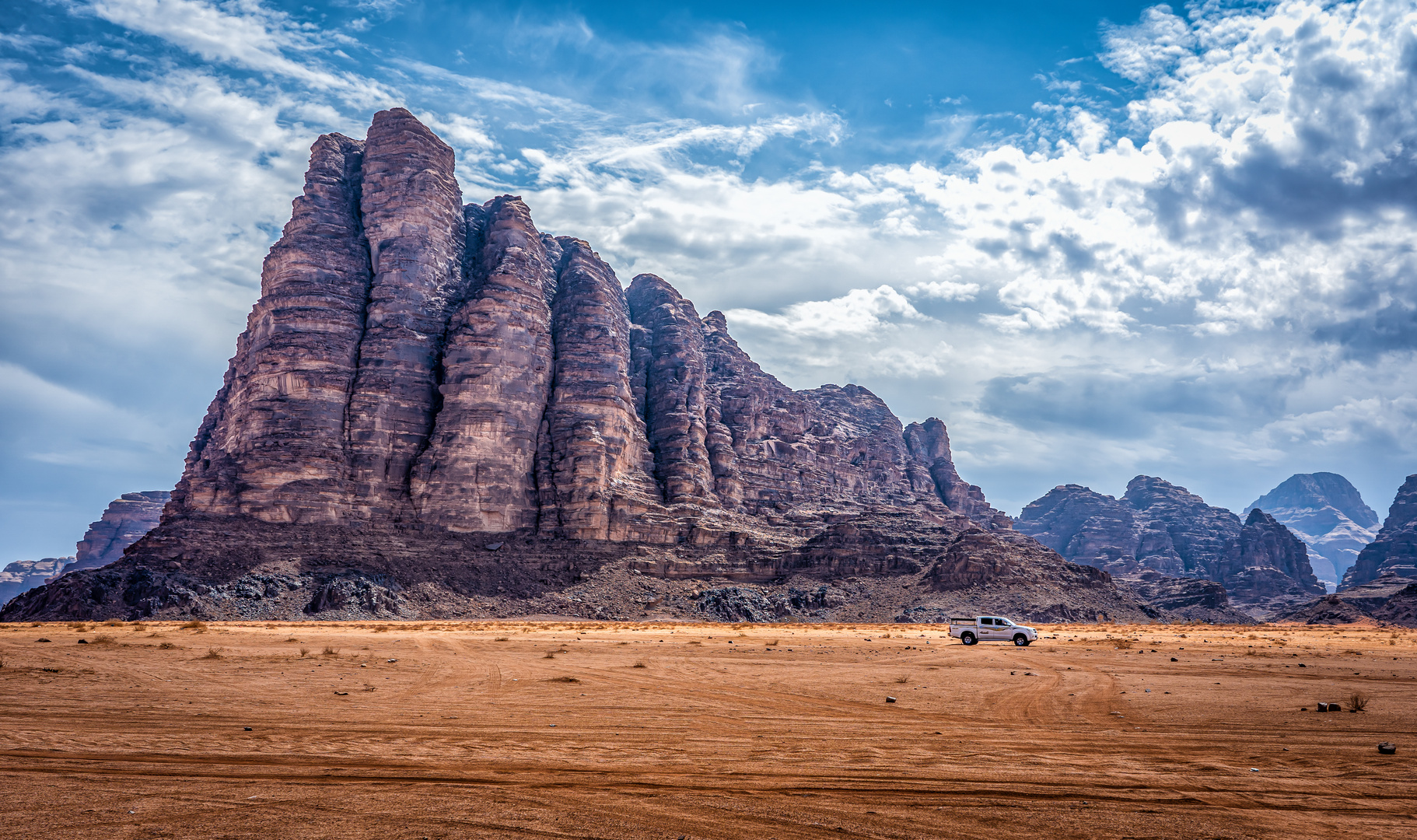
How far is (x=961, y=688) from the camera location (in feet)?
66.5

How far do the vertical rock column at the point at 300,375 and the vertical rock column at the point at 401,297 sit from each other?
7.52 feet

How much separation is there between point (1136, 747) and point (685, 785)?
25.5 ft

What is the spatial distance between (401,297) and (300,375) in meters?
19.5

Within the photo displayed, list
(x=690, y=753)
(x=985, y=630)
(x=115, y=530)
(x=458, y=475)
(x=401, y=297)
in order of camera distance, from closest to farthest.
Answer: (x=690, y=753)
(x=985, y=630)
(x=458, y=475)
(x=401, y=297)
(x=115, y=530)

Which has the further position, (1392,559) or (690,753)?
(1392,559)

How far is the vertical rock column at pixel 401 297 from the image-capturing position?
10894cm

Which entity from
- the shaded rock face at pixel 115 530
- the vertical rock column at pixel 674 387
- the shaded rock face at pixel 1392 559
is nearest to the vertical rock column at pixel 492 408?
the vertical rock column at pixel 674 387

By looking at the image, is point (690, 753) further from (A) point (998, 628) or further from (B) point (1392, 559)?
(B) point (1392, 559)

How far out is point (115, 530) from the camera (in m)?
187

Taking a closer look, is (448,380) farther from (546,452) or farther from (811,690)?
(811,690)

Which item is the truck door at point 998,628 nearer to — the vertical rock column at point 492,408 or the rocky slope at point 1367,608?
the vertical rock column at point 492,408

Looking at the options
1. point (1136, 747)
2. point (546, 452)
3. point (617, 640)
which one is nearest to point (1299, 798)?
point (1136, 747)

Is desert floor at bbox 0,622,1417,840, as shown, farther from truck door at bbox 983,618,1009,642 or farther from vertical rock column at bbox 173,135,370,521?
vertical rock column at bbox 173,135,370,521

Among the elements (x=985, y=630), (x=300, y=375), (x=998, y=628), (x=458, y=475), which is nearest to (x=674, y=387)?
(x=458, y=475)
